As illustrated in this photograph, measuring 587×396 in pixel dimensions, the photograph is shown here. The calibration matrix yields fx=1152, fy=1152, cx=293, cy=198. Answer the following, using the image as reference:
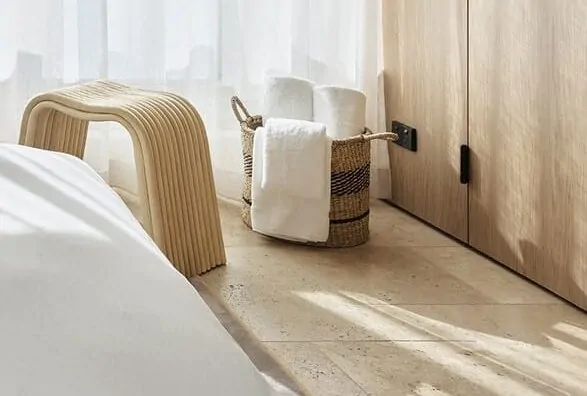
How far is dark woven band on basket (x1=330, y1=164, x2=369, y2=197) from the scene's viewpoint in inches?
121

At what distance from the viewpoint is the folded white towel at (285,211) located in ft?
9.90

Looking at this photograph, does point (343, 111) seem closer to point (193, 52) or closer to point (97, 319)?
point (193, 52)

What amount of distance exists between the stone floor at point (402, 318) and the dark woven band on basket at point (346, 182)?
0.16m

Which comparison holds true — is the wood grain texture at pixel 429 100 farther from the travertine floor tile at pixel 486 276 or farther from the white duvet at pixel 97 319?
the white duvet at pixel 97 319

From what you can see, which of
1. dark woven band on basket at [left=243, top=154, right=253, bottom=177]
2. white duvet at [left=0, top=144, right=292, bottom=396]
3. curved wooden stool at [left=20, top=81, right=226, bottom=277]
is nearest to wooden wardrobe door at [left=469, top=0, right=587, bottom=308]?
dark woven band on basket at [left=243, top=154, right=253, bottom=177]

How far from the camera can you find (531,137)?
8.80 ft

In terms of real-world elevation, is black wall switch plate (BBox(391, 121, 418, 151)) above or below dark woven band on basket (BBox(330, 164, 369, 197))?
above

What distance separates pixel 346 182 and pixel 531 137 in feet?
1.89

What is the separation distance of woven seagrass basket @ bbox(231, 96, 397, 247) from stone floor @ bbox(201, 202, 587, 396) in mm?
44

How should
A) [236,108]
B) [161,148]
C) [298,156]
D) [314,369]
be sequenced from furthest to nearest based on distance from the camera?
[236,108] < [298,156] < [161,148] < [314,369]

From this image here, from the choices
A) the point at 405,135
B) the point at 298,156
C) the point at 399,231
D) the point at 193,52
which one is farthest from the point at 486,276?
the point at 193,52

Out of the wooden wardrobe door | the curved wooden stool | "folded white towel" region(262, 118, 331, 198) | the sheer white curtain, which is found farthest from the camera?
the sheer white curtain

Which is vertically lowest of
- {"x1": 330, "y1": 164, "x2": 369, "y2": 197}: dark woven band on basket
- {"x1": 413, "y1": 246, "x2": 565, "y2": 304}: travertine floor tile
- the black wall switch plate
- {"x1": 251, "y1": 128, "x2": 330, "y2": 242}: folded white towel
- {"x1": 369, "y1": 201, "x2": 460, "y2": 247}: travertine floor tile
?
{"x1": 413, "y1": 246, "x2": 565, "y2": 304}: travertine floor tile

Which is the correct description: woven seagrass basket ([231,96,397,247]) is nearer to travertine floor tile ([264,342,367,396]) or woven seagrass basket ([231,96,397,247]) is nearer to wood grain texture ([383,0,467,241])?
wood grain texture ([383,0,467,241])
